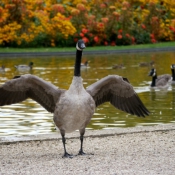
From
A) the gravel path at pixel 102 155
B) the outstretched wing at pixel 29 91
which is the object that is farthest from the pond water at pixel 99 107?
the outstretched wing at pixel 29 91

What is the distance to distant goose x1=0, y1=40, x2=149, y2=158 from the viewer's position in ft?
27.3

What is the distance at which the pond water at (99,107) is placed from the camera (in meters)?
12.8

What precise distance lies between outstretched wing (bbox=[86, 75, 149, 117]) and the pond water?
2.70 meters

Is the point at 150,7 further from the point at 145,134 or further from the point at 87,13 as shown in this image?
the point at 145,134

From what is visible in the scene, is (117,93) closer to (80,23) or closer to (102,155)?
(102,155)

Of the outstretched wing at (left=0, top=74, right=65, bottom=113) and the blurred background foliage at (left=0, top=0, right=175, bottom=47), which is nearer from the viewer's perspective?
the outstretched wing at (left=0, top=74, right=65, bottom=113)

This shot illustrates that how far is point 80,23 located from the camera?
143 ft

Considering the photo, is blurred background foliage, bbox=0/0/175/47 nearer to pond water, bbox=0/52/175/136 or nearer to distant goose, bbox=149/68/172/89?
pond water, bbox=0/52/175/136

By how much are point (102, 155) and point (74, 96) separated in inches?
34.5

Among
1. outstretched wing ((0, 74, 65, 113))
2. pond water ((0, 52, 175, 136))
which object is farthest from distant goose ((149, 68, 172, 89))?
outstretched wing ((0, 74, 65, 113))

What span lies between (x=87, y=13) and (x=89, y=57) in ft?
30.1

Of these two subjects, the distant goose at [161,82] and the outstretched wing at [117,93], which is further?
the distant goose at [161,82]

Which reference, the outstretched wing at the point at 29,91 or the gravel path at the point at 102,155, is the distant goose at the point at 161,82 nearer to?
the gravel path at the point at 102,155

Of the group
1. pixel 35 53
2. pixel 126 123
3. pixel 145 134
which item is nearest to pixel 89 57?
pixel 35 53
